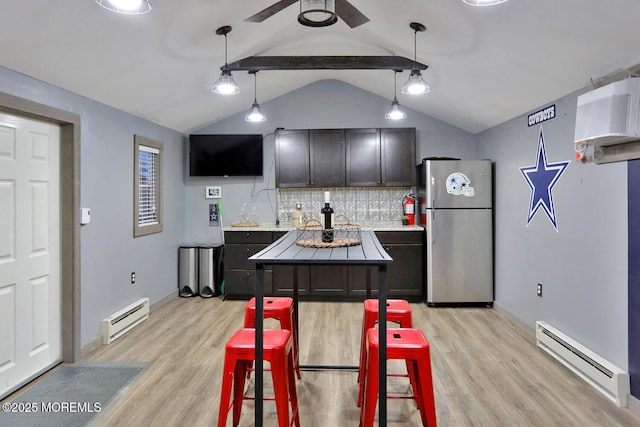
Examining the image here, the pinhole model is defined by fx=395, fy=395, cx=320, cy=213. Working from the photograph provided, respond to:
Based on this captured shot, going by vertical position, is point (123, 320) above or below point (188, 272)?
below

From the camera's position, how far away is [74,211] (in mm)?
3164

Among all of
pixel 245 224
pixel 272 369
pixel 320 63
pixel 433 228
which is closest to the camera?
pixel 272 369

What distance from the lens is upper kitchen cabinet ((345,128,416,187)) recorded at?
523 cm

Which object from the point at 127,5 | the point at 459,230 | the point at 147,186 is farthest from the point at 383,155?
the point at 127,5

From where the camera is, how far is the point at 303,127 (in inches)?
219

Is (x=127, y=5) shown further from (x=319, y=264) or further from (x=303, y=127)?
(x=303, y=127)

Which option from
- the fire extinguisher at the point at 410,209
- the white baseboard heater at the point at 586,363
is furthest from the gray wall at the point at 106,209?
the white baseboard heater at the point at 586,363

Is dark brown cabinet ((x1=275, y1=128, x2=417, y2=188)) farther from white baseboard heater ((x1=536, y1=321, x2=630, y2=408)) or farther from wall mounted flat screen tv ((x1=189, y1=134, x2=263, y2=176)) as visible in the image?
white baseboard heater ((x1=536, y1=321, x2=630, y2=408))

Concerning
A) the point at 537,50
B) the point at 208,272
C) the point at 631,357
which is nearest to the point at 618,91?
the point at 537,50

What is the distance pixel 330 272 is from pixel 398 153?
1.80 meters

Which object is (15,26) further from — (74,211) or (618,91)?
(618,91)

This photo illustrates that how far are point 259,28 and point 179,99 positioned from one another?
132 centimetres

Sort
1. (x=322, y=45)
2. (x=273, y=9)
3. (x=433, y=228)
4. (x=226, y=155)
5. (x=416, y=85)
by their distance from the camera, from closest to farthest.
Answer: (x=273, y=9)
(x=416, y=85)
(x=322, y=45)
(x=433, y=228)
(x=226, y=155)

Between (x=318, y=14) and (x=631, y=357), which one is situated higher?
(x=318, y=14)
